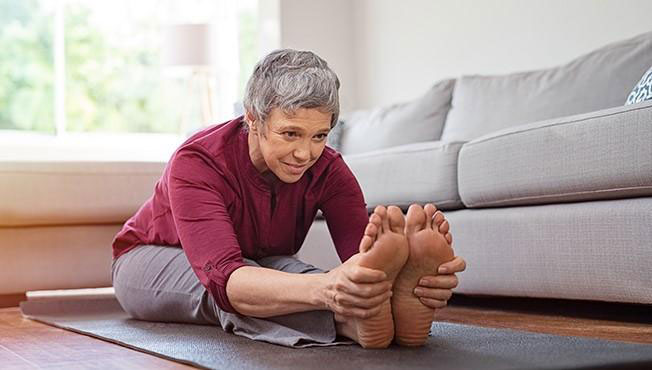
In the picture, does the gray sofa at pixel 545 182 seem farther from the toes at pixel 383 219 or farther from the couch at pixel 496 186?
the toes at pixel 383 219

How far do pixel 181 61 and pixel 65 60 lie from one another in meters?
0.88

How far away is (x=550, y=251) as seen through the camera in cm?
260

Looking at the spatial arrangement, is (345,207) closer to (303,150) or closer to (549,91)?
(303,150)

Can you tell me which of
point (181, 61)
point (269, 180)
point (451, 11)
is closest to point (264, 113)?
point (269, 180)

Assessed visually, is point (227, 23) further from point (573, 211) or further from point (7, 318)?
point (573, 211)

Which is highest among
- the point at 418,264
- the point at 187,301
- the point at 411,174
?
the point at 418,264

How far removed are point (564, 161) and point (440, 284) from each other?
93 cm

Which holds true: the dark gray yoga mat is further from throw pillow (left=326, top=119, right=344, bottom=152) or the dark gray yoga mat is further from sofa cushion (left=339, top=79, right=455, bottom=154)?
throw pillow (left=326, top=119, right=344, bottom=152)

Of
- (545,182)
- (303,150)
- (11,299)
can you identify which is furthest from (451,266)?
(11,299)

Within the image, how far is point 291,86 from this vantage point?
1.93 m

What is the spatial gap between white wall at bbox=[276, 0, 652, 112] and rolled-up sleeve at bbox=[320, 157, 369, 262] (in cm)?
197

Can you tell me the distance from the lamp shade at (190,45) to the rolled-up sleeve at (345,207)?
3785 mm

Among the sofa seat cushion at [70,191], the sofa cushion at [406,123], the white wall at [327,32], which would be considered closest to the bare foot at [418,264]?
the sofa seat cushion at [70,191]

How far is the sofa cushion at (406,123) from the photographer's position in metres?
4.10
